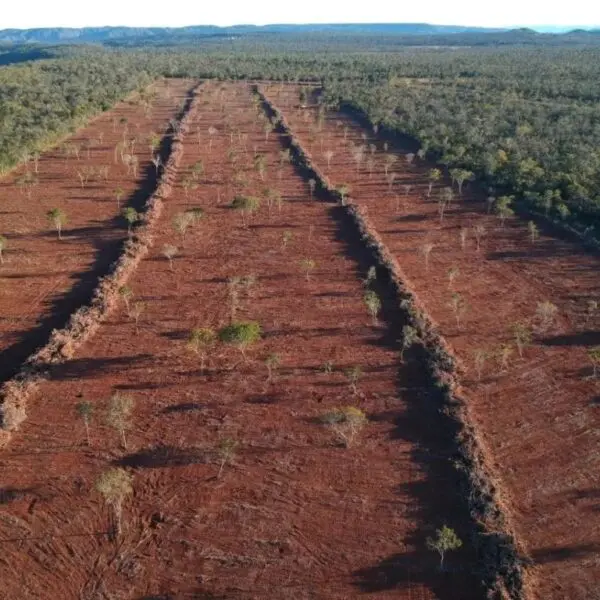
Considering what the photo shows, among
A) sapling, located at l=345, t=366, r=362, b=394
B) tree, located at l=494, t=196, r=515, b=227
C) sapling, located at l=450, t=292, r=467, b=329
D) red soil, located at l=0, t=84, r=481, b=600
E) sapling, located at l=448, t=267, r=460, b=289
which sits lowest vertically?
red soil, located at l=0, t=84, r=481, b=600

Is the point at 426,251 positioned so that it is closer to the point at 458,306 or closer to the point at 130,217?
the point at 458,306

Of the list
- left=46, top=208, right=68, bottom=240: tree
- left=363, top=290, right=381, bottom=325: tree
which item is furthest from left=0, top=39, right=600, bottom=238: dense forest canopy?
left=363, top=290, right=381, bottom=325: tree

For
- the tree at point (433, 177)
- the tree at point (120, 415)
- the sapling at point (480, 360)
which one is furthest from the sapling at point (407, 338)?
the tree at point (433, 177)

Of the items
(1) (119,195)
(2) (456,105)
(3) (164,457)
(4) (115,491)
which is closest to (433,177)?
Result: (1) (119,195)

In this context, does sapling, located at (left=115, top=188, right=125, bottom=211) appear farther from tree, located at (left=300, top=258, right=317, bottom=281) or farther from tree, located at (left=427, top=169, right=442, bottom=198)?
tree, located at (left=427, top=169, right=442, bottom=198)

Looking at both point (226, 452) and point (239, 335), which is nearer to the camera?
point (226, 452)

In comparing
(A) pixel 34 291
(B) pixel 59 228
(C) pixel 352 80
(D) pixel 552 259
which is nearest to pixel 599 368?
(D) pixel 552 259

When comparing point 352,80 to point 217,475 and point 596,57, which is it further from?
point 217,475
